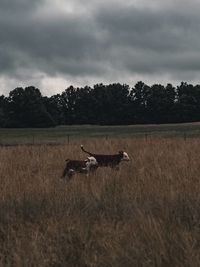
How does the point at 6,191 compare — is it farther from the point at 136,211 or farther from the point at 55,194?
the point at 136,211

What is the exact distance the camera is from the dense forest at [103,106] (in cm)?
12219

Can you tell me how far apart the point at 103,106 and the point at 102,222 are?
5244 inches

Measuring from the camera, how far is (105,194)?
818 centimetres

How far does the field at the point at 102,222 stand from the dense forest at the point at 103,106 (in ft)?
362

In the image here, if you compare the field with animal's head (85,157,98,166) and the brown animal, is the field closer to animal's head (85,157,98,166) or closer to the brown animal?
the brown animal

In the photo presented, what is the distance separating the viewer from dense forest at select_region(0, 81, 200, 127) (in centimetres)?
12219

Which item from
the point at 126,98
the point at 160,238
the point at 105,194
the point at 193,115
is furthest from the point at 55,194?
the point at 126,98

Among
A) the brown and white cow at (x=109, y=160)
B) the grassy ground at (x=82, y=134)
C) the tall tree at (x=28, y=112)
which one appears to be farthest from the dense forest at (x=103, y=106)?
the brown and white cow at (x=109, y=160)

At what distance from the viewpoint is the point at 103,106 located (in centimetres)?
13912

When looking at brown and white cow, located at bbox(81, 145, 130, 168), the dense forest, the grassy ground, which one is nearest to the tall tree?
the dense forest

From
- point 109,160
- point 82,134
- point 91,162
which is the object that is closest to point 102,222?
point 91,162

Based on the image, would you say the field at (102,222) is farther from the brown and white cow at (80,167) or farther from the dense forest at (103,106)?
the dense forest at (103,106)

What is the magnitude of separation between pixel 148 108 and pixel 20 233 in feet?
428

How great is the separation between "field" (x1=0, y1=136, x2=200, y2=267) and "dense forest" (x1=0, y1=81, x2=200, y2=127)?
110 metres
